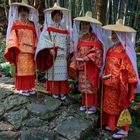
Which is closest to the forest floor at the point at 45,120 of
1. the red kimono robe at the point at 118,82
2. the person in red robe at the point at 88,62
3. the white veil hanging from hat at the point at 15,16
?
the person in red robe at the point at 88,62

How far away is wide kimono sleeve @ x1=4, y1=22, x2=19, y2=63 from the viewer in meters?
5.37

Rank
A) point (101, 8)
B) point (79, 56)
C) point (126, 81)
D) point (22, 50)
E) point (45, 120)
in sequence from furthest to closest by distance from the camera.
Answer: point (101, 8) → point (22, 50) → point (79, 56) → point (45, 120) → point (126, 81)

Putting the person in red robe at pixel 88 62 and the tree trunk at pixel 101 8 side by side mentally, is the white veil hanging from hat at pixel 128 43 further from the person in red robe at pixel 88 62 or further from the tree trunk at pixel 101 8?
the tree trunk at pixel 101 8

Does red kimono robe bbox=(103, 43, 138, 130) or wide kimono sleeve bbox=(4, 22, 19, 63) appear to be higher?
wide kimono sleeve bbox=(4, 22, 19, 63)

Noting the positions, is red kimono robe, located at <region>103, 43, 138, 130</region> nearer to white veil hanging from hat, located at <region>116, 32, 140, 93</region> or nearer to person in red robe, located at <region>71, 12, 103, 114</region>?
white veil hanging from hat, located at <region>116, 32, 140, 93</region>

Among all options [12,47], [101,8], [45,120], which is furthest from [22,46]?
[101,8]

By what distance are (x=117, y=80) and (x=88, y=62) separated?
560mm

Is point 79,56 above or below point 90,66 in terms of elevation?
above

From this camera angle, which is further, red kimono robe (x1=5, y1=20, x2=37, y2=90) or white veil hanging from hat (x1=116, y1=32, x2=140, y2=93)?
red kimono robe (x1=5, y1=20, x2=37, y2=90)

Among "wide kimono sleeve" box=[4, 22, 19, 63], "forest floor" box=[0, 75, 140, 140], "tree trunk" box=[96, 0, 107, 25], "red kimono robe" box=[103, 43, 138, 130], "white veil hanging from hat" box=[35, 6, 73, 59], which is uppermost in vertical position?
"tree trunk" box=[96, 0, 107, 25]

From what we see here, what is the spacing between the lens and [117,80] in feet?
16.4

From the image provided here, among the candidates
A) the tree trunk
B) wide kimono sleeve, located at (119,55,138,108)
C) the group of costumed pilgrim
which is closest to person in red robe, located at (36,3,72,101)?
the group of costumed pilgrim

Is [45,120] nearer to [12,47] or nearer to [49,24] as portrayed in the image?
[12,47]

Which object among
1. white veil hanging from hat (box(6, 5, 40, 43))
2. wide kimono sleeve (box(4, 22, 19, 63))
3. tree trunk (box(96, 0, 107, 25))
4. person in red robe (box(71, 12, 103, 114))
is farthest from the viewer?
tree trunk (box(96, 0, 107, 25))
